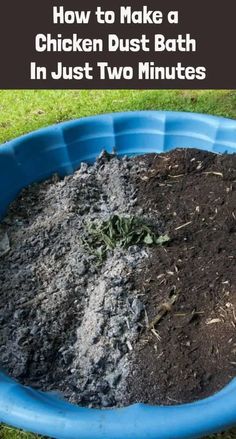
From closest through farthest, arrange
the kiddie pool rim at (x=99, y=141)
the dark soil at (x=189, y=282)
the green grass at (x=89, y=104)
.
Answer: the dark soil at (x=189, y=282) → the kiddie pool rim at (x=99, y=141) → the green grass at (x=89, y=104)

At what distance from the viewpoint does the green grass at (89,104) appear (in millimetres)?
3143

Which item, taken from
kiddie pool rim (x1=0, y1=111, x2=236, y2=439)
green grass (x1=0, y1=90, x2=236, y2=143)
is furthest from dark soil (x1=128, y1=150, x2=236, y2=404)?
green grass (x1=0, y1=90, x2=236, y2=143)

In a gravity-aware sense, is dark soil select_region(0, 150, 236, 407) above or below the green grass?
below

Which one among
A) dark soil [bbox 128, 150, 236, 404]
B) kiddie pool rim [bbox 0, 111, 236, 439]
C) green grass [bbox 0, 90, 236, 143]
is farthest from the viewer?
green grass [bbox 0, 90, 236, 143]

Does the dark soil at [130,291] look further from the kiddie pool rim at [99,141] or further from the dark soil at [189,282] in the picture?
Result: the kiddie pool rim at [99,141]

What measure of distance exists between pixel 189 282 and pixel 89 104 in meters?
1.80

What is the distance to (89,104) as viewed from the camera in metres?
3.31

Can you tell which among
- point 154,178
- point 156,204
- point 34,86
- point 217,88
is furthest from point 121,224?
point 34,86

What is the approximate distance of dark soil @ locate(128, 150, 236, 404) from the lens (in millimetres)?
1575

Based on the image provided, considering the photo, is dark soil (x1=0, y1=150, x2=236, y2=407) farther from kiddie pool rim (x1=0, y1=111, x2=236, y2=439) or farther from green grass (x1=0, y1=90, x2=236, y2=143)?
green grass (x1=0, y1=90, x2=236, y2=143)

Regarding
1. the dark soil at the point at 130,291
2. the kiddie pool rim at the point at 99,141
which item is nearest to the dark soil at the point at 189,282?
the dark soil at the point at 130,291

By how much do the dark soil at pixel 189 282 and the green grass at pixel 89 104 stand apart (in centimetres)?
97

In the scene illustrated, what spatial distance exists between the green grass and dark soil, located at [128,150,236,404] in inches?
38.4

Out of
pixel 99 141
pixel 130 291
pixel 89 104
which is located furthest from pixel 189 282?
pixel 89 104
